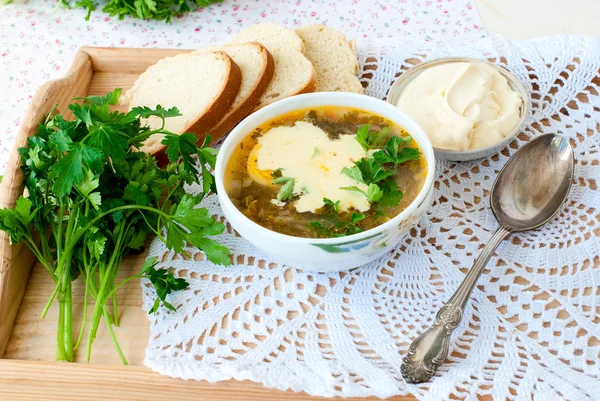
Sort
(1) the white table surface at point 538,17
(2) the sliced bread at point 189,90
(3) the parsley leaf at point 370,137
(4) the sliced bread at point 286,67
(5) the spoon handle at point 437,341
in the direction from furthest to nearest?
(1) the white table surface at point 538,17 → (4) the sliced bread at point 286,67 → (2) the sliced bread at point 189,90 → (3) the parsley leaf at point 370,137 → (5) the spoon handle at point 437,341

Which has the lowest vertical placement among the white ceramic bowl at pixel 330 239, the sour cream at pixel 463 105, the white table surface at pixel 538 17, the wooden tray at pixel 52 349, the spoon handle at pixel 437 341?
the wooden tray at pixel 52 349

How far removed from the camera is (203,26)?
9.37 ft

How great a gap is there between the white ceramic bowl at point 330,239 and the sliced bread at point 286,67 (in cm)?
41

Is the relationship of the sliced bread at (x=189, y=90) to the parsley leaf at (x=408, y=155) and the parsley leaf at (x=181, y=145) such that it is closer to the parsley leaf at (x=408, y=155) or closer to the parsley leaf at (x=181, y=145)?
the parsley leaf at (x=181, y=145)

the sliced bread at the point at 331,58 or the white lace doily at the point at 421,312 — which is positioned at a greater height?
the sliced bread at the point at 331,58

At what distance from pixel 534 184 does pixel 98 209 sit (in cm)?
114

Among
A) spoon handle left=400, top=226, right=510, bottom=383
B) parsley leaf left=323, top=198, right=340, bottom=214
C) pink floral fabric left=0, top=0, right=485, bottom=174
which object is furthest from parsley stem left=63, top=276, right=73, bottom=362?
pink floral fabric left=0, top=0, right=485, bottom=174

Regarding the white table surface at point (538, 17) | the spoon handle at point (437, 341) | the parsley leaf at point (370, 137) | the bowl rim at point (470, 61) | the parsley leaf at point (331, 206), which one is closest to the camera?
the spoon handle at point (437, 341)

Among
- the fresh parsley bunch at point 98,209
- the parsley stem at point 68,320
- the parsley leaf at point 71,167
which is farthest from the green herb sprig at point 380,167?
the parsley stem at point 68,320

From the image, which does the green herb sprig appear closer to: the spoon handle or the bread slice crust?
the spoon handle

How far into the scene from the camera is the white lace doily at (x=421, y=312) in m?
1.33

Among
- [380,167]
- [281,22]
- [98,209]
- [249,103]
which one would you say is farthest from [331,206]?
[281,22]

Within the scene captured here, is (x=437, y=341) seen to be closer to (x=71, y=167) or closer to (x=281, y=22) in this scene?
(x=71, y=167)

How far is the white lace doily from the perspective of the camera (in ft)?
4.35
